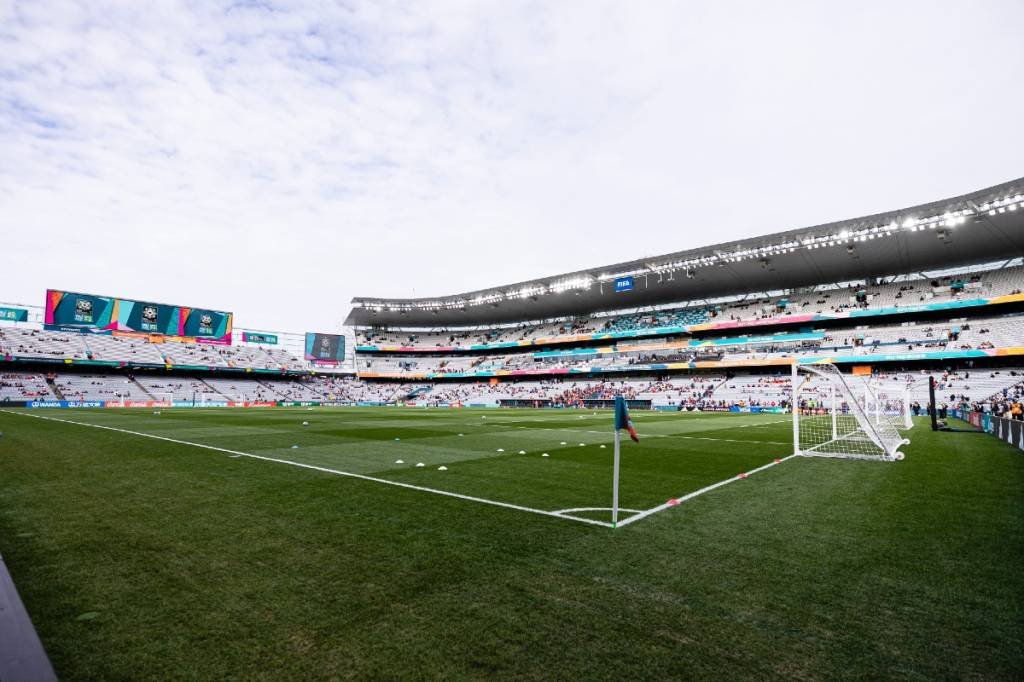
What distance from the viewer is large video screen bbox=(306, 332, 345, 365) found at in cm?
7450

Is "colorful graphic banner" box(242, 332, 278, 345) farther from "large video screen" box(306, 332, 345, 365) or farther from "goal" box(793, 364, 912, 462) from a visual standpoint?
"goal" box(793, 364, 912, 462)

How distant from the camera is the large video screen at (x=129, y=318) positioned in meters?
49.9

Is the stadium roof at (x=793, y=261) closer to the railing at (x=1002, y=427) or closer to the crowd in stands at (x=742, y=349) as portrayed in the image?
the crowd in stands at (x=742, y=349)

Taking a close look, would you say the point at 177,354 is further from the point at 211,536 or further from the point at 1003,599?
the point at 1003,599

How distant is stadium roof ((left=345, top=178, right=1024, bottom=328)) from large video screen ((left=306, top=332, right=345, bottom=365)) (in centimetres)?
705

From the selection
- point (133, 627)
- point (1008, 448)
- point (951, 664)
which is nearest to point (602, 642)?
point (951, 664)

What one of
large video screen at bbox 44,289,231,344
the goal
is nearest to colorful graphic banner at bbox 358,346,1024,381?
the goal

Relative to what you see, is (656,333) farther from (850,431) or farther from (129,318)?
(129,318)

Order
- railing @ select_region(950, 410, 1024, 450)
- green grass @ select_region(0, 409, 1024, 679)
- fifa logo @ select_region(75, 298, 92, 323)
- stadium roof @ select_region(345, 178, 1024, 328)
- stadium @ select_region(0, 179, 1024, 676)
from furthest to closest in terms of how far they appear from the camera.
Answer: fifa logo @ select_region(75, 298, 92, 323) → stadium roof @ select_region(345, 178, 1024, 328) → railing @ select_region(950, 410, 1024, 450) → stadium @ select_region(0, 179, 1024, 676) → green grass @ select_region(0, 409, 1024, 679)

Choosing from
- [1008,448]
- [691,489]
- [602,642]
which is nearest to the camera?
[602,642]

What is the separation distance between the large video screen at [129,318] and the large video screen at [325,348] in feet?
42.7

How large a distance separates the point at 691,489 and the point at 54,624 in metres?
7.94

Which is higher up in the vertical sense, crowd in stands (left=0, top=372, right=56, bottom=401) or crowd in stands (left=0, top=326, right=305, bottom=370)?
crowd in stands (left=0, top=326, right=305, bottom=370)

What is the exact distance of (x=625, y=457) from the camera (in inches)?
488
